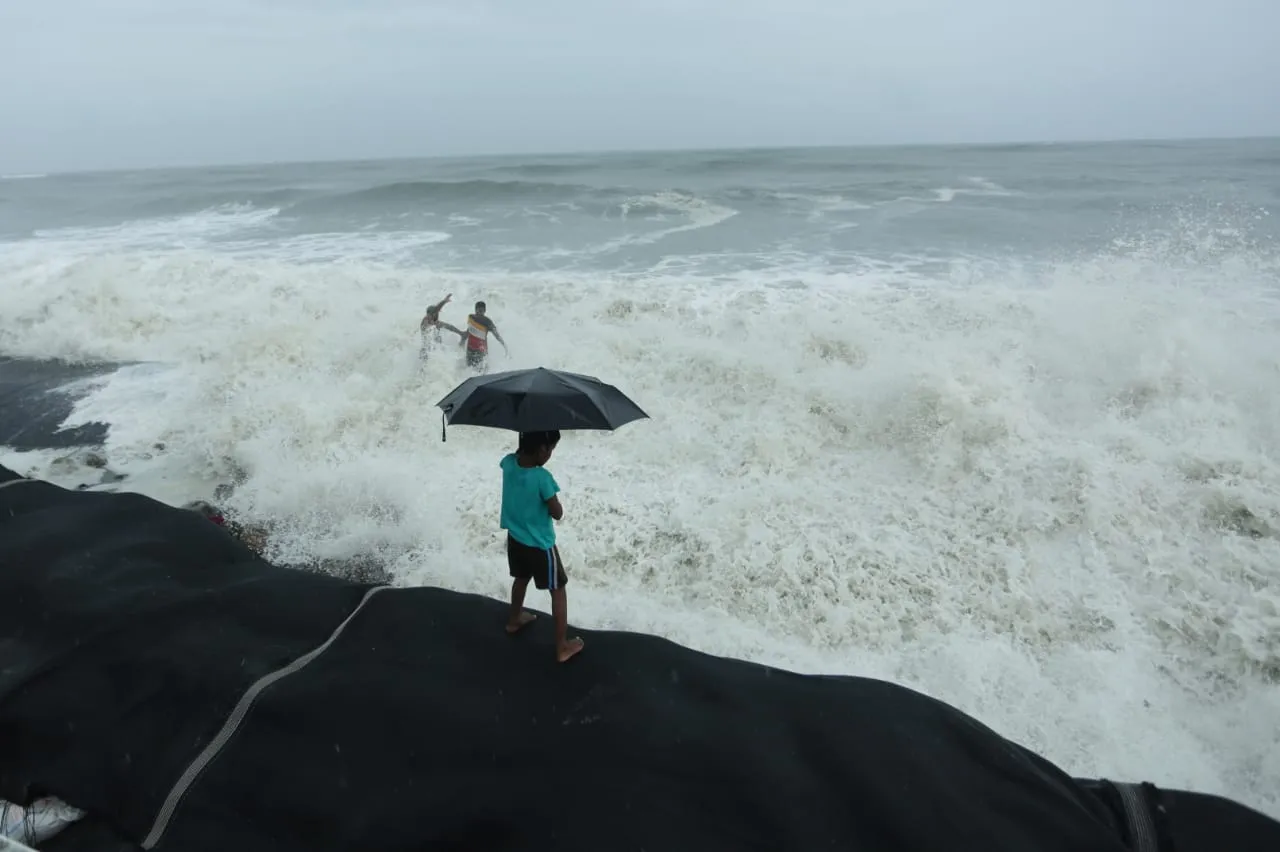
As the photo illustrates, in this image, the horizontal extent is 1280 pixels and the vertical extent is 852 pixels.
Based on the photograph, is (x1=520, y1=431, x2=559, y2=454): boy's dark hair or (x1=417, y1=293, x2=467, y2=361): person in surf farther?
(x1=417, y1=293, x2=467, y2=361): person in surf

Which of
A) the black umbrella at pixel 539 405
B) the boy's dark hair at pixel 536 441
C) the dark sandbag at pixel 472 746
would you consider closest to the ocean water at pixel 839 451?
the dark sandbag at pixel 472 746

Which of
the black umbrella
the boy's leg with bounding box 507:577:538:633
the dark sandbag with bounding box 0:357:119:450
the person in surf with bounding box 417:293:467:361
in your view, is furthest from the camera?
the person in surf with bounding box 417:293:467:361

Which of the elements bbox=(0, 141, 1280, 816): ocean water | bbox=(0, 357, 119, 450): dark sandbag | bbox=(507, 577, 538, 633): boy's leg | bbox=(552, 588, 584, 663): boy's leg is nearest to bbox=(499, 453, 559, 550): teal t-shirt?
bbox=(507, 577, 538, 633): boy's leg

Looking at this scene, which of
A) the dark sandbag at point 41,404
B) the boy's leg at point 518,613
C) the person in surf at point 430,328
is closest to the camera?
the boy's leg at point 518,613

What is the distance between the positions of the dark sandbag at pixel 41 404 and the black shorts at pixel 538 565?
781 centimetres

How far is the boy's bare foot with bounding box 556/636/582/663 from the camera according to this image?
328 cm

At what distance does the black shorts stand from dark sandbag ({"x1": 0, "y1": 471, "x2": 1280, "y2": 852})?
0.24 meters

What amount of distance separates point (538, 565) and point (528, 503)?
1.13 feet

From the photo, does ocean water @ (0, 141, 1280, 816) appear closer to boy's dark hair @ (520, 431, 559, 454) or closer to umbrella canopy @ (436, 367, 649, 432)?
boy's dark hair @ (520, 431, 559, 454)

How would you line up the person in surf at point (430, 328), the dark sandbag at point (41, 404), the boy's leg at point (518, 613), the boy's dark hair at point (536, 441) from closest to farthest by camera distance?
the boy's dark hair at point (536, 441) → the boy's leg at point (518, 613) → the dark sandbag at point (41, 404) → the person in surf at point (430, 328)

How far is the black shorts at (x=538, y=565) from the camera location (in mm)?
3586

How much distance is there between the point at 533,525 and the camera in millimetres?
3564

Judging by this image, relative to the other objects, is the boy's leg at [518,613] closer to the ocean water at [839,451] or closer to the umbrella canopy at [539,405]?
the ocean water at [839,451]

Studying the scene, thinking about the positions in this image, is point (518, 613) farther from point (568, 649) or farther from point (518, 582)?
point (568, 649)
